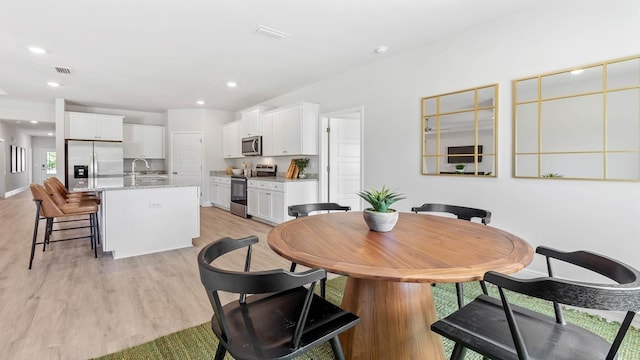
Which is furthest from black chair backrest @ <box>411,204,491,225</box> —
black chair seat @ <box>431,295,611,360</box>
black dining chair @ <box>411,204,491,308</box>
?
black chair seat @ <box>431,295,611,360</box>

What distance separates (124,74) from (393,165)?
4107mm

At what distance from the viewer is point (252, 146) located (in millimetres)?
6168

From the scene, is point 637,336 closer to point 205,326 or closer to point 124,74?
point 205,326

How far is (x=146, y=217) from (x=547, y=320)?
12.4 ft

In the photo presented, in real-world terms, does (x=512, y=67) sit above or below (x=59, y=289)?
above

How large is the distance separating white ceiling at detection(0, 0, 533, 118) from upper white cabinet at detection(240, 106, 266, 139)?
3.28ft

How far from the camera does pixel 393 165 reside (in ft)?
12.1

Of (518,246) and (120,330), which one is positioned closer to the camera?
(518,246)

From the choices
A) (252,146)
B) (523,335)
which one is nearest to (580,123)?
(523,335)

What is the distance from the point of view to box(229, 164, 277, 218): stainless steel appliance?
19.3ft

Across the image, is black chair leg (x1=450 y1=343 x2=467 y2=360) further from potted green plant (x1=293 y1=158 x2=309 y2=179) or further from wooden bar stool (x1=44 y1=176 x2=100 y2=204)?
wooden bar stool (x1=44 y1=176 x2=100 y2=204)

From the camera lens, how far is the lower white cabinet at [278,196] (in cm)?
476

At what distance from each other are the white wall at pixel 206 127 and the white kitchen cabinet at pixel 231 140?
0.56 feet

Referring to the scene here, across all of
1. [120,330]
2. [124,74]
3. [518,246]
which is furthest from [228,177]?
[518,246]
